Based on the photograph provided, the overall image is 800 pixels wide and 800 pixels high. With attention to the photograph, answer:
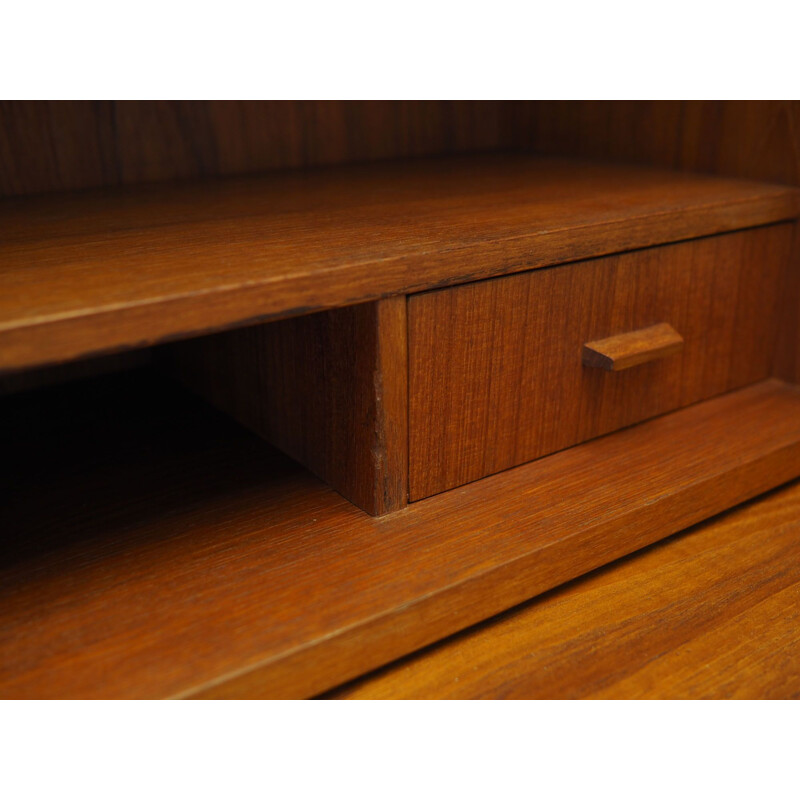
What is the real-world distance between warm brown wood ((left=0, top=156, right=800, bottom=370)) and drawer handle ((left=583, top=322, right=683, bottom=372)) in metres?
0.07

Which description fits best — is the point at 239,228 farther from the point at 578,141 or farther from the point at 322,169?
the point at 578,141

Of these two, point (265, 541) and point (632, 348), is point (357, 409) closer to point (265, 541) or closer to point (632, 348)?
point (265, 541)

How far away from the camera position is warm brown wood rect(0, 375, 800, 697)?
477 mm

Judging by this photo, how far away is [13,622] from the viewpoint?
1.63 feet

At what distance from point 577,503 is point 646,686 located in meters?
0.15

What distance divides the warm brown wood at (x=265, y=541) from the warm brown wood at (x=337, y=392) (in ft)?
0.06

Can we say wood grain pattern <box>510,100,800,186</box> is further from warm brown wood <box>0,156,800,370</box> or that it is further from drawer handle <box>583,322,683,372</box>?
drawer handle <box>583,322,683,372</box>

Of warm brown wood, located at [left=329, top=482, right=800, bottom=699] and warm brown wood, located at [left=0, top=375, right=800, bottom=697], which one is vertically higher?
warm brown wood, located at [left=0, top=375, right=800, bottom=697]

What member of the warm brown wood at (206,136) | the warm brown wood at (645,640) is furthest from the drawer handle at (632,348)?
the warm brown wood at (206,136)

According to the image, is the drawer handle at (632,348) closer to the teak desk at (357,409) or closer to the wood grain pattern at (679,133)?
the teak desk at (357,409)

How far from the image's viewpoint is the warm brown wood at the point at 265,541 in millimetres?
477

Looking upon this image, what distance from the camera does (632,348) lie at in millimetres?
654

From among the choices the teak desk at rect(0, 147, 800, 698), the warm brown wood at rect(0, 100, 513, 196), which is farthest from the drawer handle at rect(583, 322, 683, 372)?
the warm brown wood at rect(0, 100, 513, 196)

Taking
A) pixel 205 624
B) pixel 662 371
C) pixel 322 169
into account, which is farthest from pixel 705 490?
pixel 322 169
